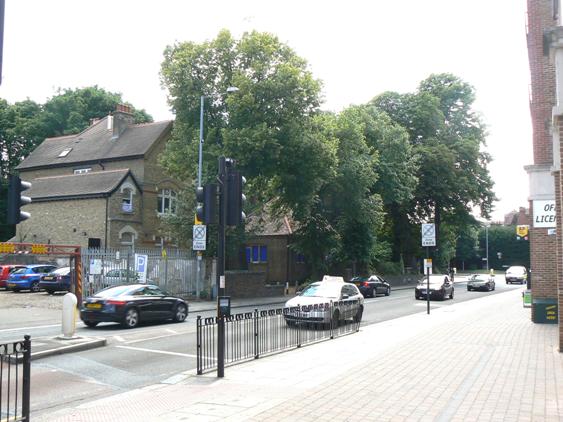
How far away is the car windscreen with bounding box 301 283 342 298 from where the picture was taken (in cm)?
1889

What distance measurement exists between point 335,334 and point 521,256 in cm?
8605

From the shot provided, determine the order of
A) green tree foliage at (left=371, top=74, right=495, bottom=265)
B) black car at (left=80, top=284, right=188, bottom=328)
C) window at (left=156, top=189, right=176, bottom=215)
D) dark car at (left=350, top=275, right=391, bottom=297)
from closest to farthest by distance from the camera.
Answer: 1. black car at (left=80, top=284, right=188, bottom=328)
2. dark car at (left=350, top=275, right=391, bottom=297)
3. window at (left=156, top=189, right=176, bottom=215)
4. green tree foliage at (left=371, top=74, right=495, bottom=265)

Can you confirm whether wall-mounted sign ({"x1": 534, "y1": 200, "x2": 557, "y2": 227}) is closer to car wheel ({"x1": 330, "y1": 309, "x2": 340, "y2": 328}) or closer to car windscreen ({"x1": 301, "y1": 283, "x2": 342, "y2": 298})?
car windscreen ({"x1": 301, "y1": 283, "x2": 342, "y2": 298})

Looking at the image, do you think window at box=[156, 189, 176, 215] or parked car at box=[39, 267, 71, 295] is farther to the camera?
window at box=[156, 189, 176, 215]

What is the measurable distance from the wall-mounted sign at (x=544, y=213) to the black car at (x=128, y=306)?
12.0 metres

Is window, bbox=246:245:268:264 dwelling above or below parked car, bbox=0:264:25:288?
above

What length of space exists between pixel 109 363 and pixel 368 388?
18.9 ft

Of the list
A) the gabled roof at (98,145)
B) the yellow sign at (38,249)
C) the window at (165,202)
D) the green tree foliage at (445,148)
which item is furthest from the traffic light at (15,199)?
the green tree foliage at (445,148)

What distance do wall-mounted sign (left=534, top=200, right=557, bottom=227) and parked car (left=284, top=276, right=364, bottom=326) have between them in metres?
6.10

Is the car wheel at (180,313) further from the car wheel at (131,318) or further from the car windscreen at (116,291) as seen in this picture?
the car windscreen at (116,291)

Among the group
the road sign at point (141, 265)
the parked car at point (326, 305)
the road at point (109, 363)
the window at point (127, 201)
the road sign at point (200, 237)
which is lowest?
the road at point (109, 363)

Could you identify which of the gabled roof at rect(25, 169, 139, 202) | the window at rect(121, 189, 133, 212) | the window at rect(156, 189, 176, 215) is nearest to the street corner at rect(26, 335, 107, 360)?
the gabled roof at rect(25, 169, 139, 202)

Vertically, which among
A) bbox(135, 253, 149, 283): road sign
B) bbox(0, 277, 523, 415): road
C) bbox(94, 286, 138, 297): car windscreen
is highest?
bbox(135, 253, 149, 283): road sign

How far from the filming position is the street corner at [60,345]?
1225cm
